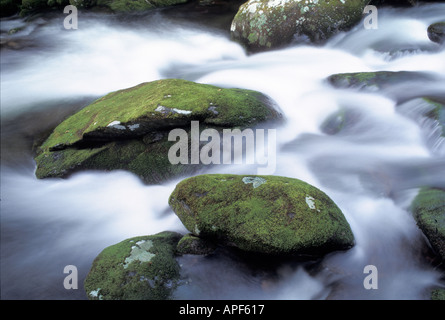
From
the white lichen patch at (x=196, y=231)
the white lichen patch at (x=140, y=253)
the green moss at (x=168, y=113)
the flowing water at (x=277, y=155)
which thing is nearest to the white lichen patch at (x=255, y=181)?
the white lichen patch at (x=196, y=231)

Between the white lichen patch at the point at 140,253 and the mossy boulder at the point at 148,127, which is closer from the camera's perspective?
the white lichen patch at the point at 140,253

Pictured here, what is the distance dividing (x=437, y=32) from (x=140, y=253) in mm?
8539

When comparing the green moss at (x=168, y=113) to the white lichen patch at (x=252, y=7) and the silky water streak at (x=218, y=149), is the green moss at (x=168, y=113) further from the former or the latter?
the white lichen patch at (x=252, y=7)

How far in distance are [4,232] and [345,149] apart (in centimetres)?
525

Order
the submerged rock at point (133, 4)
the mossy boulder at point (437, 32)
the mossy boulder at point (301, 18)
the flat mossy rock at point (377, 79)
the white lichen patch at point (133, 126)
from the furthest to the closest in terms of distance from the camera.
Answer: the submerged rock at point (133, 4) → the mossy boulder at point (301, 18) → the mossy boulder at point (437, 32) → the flat mossy rock at point (377, 79) → the white lichen patch at point (133, 126)

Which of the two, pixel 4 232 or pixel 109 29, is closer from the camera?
pixel 4 232

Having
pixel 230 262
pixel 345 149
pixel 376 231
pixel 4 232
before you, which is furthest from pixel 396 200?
pixel 4 232

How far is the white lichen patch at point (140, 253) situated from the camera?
379cm

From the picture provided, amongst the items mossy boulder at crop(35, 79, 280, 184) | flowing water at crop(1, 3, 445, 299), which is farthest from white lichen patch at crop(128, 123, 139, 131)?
flowing water at crop(1, 3, 445, 299)

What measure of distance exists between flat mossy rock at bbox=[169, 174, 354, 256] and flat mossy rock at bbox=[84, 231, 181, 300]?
18.9 inches

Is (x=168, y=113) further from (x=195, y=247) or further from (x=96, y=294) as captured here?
(x=96, y=294)

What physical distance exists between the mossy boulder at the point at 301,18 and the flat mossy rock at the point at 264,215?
632cm

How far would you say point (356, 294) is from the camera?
143 inches

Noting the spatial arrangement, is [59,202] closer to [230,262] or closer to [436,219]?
[230,262]
